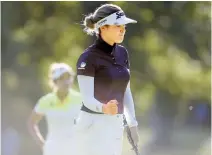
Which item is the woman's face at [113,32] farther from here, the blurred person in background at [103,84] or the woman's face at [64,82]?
the woman's face at [64,82]

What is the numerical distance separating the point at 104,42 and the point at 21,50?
250cm

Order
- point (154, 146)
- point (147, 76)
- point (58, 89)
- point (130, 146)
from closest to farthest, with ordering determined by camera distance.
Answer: point (130, 146)
point (58, 89)
point (154, 146)
point (147, 76)

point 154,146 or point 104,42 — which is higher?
point 104,42

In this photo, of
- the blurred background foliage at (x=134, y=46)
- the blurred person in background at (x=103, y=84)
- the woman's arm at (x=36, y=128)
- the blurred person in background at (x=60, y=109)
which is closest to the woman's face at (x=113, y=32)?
the blurred person in background at (x=103, y=84)

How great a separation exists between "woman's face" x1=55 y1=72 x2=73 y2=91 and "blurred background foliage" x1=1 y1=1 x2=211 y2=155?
0.74m

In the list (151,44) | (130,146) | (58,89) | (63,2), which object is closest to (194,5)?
(151,44)

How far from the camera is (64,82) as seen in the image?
10.5 ft

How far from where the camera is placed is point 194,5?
4.59 m

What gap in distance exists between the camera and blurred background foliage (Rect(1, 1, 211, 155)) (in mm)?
4297

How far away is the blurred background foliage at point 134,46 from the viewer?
430 centimetres

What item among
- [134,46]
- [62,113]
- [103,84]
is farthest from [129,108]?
[134,46]

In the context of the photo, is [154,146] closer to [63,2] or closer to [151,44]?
[151,44]

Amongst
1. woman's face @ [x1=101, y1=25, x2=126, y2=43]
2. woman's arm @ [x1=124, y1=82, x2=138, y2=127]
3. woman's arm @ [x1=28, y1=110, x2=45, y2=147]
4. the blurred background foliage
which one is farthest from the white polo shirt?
woman's face @ [x1=101, y1=25, x2=126, y2=43]

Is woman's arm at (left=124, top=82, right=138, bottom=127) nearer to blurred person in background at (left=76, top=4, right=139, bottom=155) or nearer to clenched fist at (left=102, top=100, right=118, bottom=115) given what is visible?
blurred person in background at (left=76, top=4, right=139, bottom=155)
